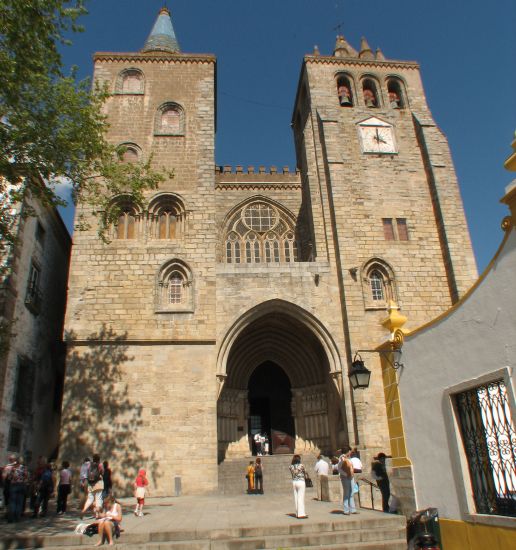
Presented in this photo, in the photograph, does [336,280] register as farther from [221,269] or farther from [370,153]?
[370,153]

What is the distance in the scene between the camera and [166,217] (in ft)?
56.1

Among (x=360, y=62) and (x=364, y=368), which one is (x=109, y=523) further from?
(x=360, y=62)

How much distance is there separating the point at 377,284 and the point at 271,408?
6.70 metres

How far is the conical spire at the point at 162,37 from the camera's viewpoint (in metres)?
25.3

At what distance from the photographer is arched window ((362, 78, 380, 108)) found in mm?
21234

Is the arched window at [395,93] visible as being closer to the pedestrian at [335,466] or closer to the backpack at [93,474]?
the pedestrian at [335,466]

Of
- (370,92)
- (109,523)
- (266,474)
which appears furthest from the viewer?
(370,92)

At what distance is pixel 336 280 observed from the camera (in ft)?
54.9

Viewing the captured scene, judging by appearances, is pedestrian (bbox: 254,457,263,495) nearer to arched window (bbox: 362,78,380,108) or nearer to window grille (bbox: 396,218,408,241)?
window grille (bbox: 396,218,408,241)

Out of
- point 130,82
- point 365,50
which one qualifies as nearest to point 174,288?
point 130,82

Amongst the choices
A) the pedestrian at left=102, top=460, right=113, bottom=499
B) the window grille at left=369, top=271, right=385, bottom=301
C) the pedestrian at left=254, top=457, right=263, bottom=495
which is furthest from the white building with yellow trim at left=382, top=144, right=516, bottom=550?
the window grille at left=369, top=271, right=385, bottom=301

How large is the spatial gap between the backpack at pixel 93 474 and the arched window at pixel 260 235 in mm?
12289

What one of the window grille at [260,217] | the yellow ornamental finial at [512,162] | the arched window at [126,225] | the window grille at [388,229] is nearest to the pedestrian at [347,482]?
the yellow ornamental finial at [512,162]

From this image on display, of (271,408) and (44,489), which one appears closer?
(44,489)
